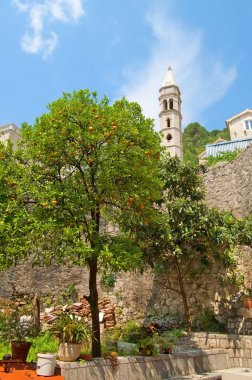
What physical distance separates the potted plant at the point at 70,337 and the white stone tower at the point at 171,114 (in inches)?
1453

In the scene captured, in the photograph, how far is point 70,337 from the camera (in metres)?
8.57

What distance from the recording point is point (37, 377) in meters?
7.83

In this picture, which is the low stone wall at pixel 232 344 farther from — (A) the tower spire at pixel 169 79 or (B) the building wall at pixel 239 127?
(A) the tower spire at pixel 169 79

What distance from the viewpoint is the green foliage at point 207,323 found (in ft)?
47.5

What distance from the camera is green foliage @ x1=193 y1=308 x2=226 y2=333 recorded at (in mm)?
14463

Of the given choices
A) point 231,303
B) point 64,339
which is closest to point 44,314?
point 231,303

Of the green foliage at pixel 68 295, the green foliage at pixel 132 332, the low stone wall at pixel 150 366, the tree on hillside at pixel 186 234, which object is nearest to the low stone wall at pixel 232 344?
the low stone wall at pixel 150 366

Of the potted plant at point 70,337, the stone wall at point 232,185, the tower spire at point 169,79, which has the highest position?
the tower spire at point 169,79

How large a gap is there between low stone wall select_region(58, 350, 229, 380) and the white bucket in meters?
0.31

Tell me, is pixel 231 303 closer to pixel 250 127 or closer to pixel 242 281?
pixel 242 281

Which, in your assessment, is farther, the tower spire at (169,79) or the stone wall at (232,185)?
the tower spire at (169,79)

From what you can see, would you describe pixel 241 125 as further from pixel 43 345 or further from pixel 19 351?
pixel 19 351

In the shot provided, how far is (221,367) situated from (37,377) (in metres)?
6.19

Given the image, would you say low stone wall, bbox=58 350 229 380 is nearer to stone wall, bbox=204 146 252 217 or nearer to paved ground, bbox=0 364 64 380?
paved ground, bbox=0 364 64 380
